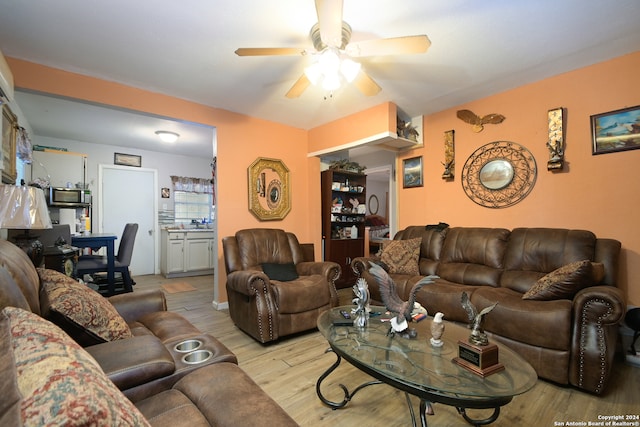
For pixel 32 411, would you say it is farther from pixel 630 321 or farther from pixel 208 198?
pixel 208 198

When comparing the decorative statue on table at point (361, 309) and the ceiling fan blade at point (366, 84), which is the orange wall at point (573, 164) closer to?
the ceiling fan blade at point (366, 84)

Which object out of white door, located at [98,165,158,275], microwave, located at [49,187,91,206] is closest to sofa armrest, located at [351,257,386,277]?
microwave, located at [49,187,91,206]

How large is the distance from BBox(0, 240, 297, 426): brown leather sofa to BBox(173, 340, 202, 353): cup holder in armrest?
0.02 metres

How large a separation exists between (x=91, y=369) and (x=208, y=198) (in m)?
6.03

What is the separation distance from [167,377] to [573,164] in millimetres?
3470

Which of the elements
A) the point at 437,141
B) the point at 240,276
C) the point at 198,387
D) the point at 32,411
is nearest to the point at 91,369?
the point at 32,411

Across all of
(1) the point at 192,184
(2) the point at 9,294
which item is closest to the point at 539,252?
(2) the point at 9,294

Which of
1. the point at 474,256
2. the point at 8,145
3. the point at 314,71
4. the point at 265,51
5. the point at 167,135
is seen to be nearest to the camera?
the point at 265,51

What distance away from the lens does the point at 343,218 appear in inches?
184

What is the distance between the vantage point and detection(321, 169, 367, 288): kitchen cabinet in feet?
14.4

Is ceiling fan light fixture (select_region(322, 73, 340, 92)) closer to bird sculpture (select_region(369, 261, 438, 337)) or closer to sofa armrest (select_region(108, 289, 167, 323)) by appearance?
bird sculpture (select_region(369, 261, 438, 337))

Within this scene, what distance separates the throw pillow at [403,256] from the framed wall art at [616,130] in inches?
70.5

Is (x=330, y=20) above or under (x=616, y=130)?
above

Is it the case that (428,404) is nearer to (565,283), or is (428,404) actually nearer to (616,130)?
(565,283)
